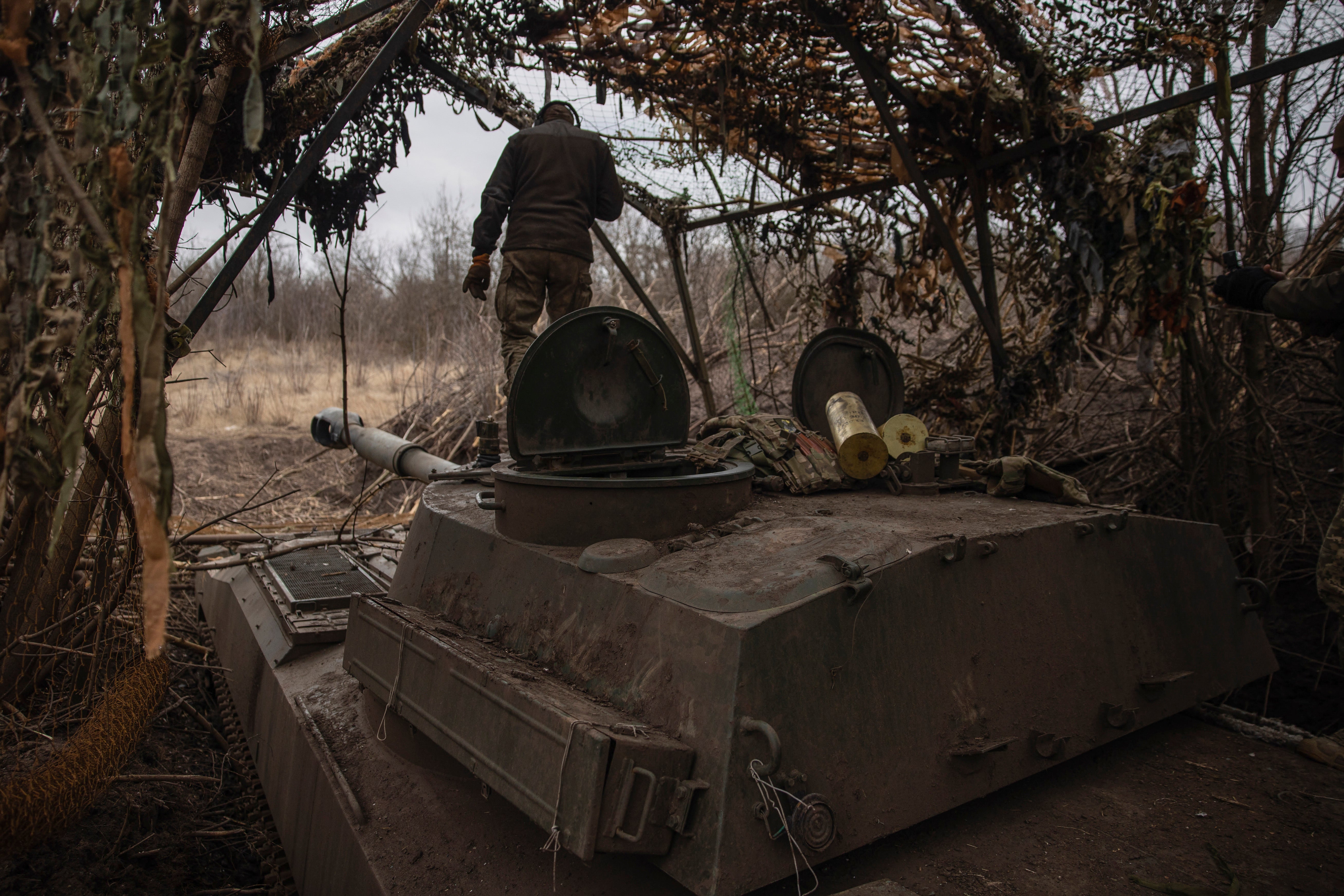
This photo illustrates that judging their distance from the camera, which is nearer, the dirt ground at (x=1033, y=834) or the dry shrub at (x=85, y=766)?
the dirt ground at (x=1033, y=834)

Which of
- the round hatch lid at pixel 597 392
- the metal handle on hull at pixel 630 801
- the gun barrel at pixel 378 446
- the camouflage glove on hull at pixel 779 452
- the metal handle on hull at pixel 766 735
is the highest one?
the round hatch lid at pixel 597 392

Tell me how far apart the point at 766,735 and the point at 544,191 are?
144 inches

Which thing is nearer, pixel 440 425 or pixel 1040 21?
pixel 1040 21

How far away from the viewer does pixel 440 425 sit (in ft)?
39.3

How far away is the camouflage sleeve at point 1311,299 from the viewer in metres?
3.66

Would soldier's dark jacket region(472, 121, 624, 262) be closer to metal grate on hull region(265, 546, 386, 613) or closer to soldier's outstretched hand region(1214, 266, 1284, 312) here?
metal grate on hull region(265, 546, 386, 613)

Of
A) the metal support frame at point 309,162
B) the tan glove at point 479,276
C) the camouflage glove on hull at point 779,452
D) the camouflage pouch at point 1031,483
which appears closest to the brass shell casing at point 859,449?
the camouflage glove on hull at point 779,452

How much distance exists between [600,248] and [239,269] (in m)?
15.3

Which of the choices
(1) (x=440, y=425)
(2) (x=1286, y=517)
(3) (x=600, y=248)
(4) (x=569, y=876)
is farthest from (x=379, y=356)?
(4) (x=569, y=876)

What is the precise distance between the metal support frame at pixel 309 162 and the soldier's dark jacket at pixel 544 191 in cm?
119

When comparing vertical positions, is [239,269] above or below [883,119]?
below

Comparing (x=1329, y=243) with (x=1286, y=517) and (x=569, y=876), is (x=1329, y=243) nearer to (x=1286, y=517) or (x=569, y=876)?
(x=1286, y=517)

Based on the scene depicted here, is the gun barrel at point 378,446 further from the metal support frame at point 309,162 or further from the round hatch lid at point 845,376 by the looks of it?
the round hatch lid at point 845,376

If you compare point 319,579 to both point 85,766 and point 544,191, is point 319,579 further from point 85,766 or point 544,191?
point 544,191
